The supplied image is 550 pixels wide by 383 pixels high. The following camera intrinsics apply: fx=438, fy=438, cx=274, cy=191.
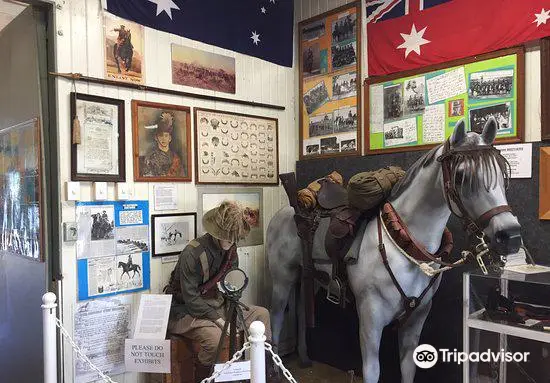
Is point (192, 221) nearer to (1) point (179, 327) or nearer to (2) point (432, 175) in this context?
(1) point (179, 327)

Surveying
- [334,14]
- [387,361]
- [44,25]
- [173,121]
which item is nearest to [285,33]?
[334,14]

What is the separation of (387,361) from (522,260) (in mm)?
1261

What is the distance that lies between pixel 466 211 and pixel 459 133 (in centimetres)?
37

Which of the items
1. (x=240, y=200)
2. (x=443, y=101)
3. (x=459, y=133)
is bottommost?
(x=240, y=200)

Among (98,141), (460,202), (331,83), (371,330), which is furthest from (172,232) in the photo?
(460,202)

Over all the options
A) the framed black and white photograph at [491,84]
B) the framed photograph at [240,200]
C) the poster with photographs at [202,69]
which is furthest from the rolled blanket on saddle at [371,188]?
the poster with photographs at [202,69]

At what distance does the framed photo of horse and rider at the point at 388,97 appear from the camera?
8.77 feet

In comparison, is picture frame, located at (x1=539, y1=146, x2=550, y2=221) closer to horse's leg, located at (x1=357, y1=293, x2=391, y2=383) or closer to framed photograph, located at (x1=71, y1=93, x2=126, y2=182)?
horse's leg, located at (x1=357, y1=293, x2=391, y2=383)

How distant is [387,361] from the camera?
3211mm

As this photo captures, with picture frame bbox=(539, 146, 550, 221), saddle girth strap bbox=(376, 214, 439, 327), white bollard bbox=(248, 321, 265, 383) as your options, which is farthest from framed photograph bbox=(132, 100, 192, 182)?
picture frame bbox=(539, 146, 550, 221)

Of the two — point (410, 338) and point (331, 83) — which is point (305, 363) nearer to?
point (410, 338)

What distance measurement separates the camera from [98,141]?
2.85 m

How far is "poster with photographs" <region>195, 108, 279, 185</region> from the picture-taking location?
11.1ft

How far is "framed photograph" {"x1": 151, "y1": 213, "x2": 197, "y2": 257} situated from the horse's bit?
189 centimetres
